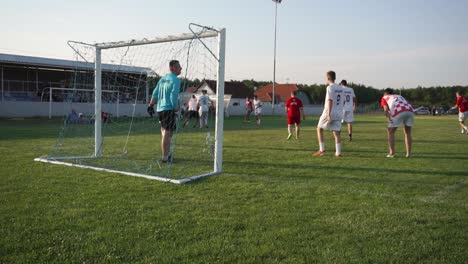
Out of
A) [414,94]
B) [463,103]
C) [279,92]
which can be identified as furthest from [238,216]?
[414,94]

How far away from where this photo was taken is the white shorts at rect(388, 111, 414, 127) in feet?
29.2

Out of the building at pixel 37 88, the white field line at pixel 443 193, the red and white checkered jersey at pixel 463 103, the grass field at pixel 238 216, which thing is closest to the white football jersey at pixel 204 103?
the building at pixel 37 88

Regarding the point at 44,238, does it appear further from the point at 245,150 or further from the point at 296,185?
the point at 245,150

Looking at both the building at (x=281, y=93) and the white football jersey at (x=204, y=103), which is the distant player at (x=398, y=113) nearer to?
the white football jersey at (x=204, y=103)

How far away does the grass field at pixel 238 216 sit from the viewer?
3260mm

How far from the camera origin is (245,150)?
10.3 m

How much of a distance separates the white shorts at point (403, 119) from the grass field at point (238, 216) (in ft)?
6.32

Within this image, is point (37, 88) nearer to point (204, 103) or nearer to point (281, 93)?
point (204, 103)

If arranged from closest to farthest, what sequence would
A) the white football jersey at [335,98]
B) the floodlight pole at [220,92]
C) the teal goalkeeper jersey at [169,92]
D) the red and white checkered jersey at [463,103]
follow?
the floodlight pole at [220,92]
the teal goalkeeper jersey at [169,92]
the white football jersey at [335,98]
the red and white checkered jersey at [463,103]

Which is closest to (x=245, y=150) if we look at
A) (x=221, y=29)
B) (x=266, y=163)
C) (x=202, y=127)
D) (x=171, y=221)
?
(x=266, y=163)

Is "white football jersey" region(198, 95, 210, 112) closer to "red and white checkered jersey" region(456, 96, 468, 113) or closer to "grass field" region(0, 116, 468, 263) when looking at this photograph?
"red and white checkered jersey" region(456, 96, 468, 113)

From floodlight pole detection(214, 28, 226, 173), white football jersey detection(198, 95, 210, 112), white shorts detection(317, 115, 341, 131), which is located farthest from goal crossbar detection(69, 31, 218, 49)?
white football jersey detection(198, 95, 210, 112)

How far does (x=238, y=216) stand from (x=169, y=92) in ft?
13.0

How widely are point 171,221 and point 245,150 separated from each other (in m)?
6.34
